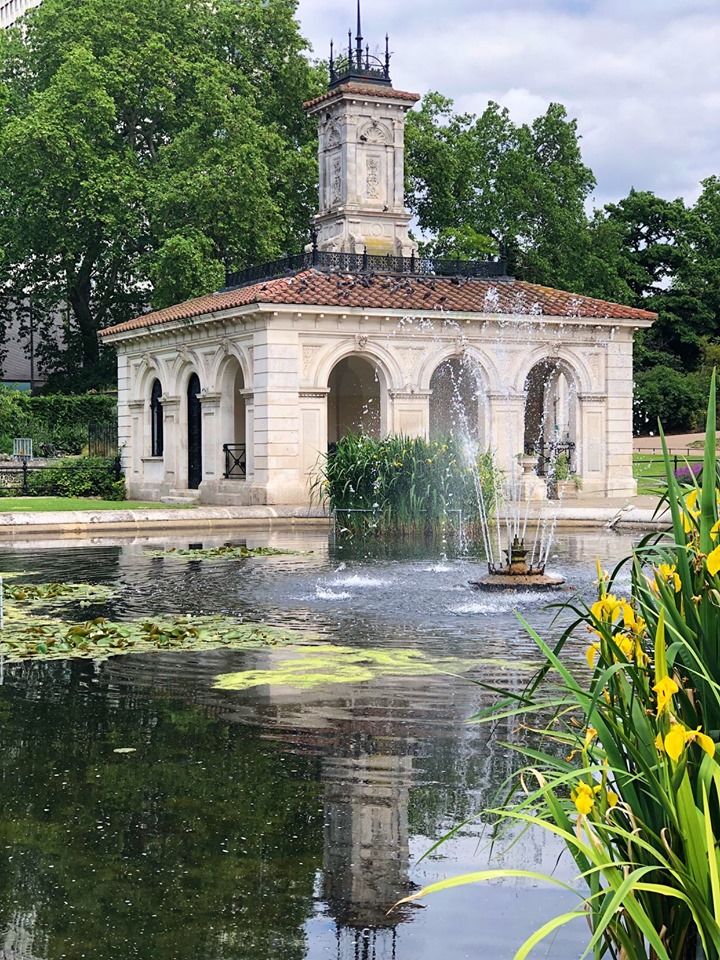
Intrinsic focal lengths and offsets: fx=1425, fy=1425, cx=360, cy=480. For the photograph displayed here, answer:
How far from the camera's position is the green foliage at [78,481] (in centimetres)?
3919

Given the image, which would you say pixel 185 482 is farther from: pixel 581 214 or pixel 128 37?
pixel 581 214

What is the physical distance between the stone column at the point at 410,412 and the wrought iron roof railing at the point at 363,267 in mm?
3389

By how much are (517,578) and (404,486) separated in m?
8.43

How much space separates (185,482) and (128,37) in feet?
61.9

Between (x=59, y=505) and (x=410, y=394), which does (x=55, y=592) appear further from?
(x=410, y=394)

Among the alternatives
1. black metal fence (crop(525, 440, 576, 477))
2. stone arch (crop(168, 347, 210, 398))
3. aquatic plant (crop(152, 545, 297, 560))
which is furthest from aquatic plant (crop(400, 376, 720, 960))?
black metal fence (crop(525, 440, 576, 477))

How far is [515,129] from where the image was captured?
192 feet

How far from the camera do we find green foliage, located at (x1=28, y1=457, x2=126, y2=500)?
3919 cm

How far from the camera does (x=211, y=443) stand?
36500 millimetres

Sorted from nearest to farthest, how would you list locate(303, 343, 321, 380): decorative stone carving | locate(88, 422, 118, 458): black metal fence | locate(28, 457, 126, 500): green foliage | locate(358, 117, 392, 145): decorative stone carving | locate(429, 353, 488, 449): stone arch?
locate(303, 343, 321, 380): decorative stone carving → locate(429, 353, 488, 449): stone arch → locate(358, 117, 392, 145): decorative stone carving → locate(28, 457, 126, 500): green foliage → locate(88, 422, 118, 458): black metal fence

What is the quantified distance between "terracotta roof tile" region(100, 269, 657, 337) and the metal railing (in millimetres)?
3435

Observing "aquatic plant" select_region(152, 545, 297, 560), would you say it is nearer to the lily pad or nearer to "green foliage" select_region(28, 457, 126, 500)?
the lily pad

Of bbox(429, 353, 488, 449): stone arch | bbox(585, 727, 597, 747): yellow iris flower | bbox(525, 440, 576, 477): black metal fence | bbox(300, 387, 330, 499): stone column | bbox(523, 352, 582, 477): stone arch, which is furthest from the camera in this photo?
bbox(525, 440, 576, 477): black metal fence

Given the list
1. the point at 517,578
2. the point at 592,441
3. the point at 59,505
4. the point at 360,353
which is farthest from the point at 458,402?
the point at 517,578
